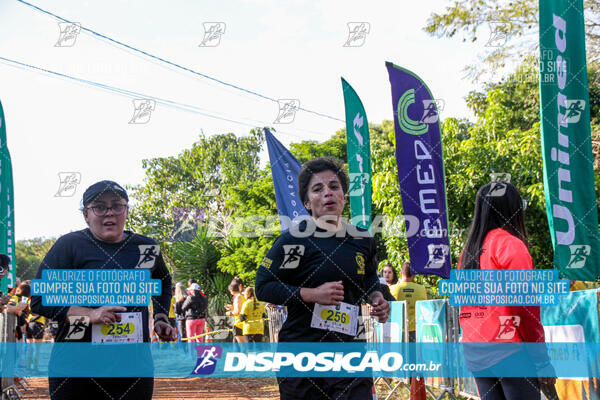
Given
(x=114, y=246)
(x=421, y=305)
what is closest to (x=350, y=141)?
(x=421, y=305)

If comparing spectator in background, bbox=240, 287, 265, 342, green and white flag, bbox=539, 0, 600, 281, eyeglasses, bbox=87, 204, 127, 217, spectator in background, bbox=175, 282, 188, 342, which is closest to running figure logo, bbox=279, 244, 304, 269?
eyeglasses, bbox=87, 204, 127, 217

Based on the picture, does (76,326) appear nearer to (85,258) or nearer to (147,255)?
(85,258)

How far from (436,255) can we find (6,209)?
7.68 meters

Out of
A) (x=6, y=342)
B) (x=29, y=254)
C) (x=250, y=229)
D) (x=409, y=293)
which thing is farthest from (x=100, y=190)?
(x=29, y=254)

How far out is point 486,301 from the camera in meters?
3.53

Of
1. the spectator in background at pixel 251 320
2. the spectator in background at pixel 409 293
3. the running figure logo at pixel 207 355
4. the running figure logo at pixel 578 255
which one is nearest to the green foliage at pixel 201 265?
the spectator in background at pixel 251 320

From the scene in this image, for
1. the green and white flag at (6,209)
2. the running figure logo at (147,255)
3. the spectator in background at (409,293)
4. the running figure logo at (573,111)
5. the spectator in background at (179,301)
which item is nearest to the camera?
the running figure logo at (147,255)

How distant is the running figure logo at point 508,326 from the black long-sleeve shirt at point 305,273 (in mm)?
827

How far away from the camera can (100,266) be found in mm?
3688

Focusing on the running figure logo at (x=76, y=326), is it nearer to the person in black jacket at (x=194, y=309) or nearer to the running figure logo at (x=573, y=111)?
the running figure logo at (x=573, y=111)

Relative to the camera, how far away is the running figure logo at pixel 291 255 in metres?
3.43

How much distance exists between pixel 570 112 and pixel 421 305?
140 inches

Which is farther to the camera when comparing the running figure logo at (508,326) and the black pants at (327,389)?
the running figure logo at (508,326)

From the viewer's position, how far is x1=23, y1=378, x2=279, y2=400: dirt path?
31.6 ft
